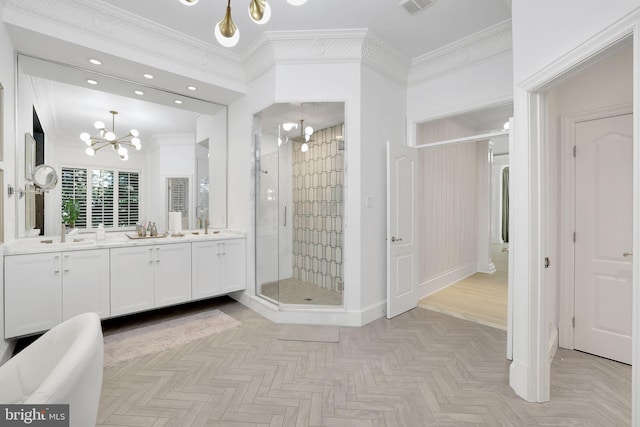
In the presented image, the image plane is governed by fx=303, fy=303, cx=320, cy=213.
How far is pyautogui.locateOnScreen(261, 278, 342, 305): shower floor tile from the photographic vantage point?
3.71 meters

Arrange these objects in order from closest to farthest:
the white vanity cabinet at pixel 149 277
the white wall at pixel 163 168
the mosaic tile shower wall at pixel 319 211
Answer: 1. the white vanity cabinet at pixel 149 277
2. the white wall at pixel 163 168
3. the mosaic tile shower wall at pixel 319 211

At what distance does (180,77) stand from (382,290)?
11.5 ft

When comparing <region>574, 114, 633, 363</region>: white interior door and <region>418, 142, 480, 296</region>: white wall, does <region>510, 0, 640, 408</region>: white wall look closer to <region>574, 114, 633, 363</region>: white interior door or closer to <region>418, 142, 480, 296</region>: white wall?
<region>574, 114, 633, 363</region>: white interior door

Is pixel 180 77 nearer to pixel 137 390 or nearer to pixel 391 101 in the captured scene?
pixel 391 101

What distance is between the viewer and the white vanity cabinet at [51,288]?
2.62 metres

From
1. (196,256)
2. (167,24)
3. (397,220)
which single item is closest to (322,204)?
(397,220)

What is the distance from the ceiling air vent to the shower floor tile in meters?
3.09

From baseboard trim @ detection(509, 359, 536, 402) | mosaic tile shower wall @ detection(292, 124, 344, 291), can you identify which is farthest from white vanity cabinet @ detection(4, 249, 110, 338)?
baseboard trim @ detection(509, 359, 536, 402)

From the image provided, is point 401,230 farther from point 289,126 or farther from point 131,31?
point 131,31

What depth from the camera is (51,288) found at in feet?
9.18

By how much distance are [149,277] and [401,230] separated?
297 cm

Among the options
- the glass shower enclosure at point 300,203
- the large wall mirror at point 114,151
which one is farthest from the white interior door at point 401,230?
the large wall mirror at point 114,151

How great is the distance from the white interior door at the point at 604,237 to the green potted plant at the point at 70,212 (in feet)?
16.5

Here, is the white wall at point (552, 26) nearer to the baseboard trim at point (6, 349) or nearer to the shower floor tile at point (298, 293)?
the shower floor tile at point (298, 293)
